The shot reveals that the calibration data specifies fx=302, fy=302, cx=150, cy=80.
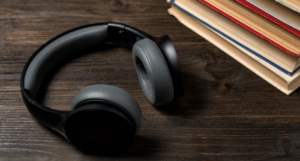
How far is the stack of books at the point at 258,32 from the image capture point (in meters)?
0.66

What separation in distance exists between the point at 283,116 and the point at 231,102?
12cm

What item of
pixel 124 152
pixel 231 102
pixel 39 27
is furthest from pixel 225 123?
pixel 39 27

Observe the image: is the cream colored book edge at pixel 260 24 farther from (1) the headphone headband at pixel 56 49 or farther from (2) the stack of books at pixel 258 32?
(1) the headphone headband at pixel 56 49

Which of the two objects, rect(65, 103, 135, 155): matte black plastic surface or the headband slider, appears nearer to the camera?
rect(65, 103, 135, 155): matte black plastic surface

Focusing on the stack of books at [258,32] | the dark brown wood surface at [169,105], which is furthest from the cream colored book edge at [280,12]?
the dark brown wood surface at [169,105]

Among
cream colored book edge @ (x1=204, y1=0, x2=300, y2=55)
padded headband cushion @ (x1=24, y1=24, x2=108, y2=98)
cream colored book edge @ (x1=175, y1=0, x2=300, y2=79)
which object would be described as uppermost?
cream colored book edge @ (x1=204, y1=0, x2=300, y2=55)

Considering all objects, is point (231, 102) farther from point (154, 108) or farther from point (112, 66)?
point (112, 66)

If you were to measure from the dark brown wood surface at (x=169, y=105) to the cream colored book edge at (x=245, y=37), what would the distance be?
5 centimetres

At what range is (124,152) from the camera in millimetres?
617

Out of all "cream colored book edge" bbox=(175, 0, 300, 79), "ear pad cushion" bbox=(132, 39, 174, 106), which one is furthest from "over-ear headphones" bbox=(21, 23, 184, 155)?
"cream colored book edge" bbox=(175, 0, 300, 79)

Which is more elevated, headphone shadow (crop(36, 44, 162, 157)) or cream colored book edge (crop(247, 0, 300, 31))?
cream colored book edge (crop(247, 0, 300, 31))

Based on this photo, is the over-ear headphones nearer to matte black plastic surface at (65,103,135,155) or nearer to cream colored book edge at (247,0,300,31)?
matte black plastic surface at (65,103,135,155)

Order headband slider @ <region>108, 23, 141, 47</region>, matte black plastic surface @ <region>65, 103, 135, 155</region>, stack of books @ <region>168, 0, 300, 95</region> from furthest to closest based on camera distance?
headband slider @ <region>108, 23, 141, 47</region>, stack of books @ <region>168, 0, 300, 95</region>, matte black plastic surface @ <region>65, 103, 135, 155</region>

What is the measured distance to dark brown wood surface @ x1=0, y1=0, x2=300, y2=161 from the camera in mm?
620
